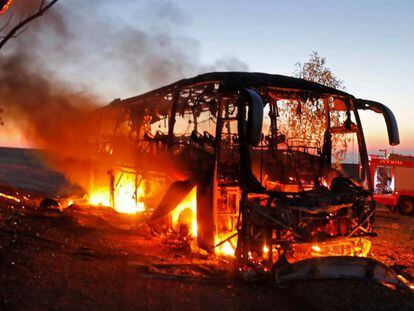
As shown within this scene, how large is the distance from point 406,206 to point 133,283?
18987mm

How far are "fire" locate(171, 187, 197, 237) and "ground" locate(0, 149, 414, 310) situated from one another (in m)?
0.68

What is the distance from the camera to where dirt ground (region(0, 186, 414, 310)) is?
6.34 metres

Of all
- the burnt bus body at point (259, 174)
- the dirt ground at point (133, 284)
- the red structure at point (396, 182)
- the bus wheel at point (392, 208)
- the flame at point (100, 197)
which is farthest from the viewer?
the bus wheel at point (392, 208)

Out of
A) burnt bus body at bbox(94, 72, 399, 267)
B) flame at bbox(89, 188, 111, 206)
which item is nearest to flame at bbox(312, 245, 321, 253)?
burnt bus body at bbox(94, 72, 399, 267)

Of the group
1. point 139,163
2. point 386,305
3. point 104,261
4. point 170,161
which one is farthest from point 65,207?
point 386,305

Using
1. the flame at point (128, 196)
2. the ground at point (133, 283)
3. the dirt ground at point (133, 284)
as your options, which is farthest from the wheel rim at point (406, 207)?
the flame at point (128, 196)

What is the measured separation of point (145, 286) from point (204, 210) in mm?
2752

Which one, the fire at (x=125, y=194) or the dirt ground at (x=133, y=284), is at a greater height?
the fire at (x=125, y=194)

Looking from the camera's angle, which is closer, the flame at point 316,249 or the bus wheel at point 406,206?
the flame at point 316,249

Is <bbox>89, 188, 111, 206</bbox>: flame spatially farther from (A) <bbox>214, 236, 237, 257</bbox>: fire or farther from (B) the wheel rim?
(B) the wheel rim

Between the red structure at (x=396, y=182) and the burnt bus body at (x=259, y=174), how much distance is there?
512 inches

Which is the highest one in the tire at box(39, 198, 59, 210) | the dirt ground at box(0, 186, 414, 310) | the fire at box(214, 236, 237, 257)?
the tire at box(39, 198, 59, 210)

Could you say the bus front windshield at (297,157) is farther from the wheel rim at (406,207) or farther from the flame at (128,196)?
the wheel rim at (406,207)

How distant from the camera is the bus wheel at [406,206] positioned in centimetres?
2207
